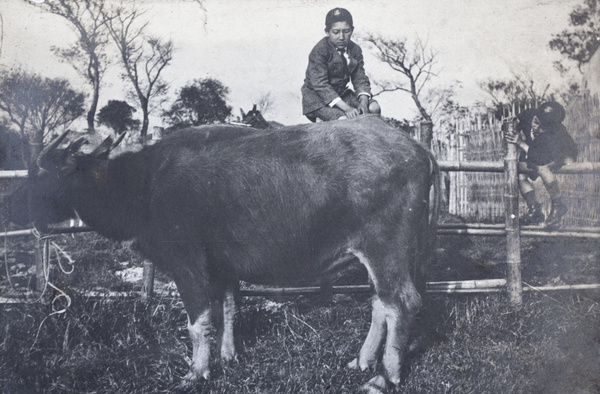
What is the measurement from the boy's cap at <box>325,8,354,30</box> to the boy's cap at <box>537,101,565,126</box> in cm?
248

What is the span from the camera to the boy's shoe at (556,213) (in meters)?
4.71

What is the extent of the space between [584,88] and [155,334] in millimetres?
5079

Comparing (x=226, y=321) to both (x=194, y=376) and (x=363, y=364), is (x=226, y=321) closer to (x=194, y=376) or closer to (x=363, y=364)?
(x=194, y=376)

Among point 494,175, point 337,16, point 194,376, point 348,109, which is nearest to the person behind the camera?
point 194,376

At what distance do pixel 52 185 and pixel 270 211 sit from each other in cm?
203

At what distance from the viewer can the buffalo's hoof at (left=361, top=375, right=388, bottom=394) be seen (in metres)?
3.12

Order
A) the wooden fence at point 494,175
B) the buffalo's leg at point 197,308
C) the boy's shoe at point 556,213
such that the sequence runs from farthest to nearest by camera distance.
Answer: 1. the wooden fence at point 494,175
2. the boy's shoe at point 556,213
3. the buffalo's leg at point 197,308

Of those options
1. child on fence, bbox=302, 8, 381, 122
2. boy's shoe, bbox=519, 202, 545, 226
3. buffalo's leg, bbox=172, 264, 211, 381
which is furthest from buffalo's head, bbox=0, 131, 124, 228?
boy's shoe, bbox=519, 202, 545, 226

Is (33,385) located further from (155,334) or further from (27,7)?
A: (27,7)

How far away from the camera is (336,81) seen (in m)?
4.36

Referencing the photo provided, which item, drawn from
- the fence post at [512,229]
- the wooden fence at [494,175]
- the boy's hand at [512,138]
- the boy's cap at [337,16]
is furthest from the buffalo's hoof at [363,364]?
the boy's cap at [337,16]

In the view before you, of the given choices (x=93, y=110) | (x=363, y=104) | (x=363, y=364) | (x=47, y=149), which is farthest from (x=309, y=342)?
(x=93, y=110)

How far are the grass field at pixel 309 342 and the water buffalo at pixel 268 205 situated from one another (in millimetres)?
307

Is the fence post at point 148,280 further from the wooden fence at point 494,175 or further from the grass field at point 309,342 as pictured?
the wooden fence at point 494,175
